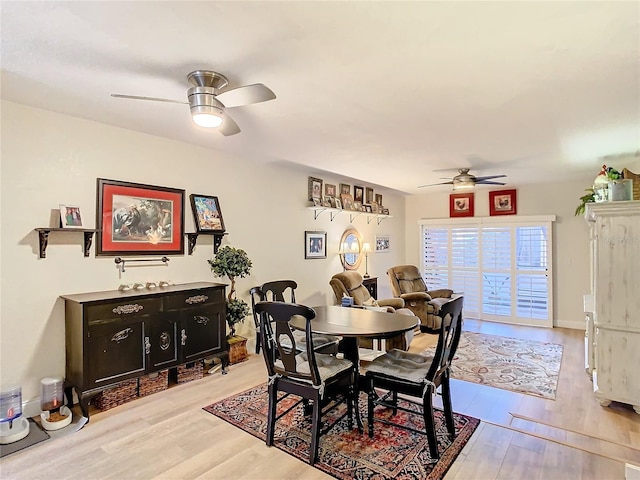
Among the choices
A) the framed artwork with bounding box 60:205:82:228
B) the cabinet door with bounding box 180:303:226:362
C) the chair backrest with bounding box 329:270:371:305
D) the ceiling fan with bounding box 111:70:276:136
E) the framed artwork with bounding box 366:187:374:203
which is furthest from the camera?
the framed artwork with bounding box 366:187:374:203

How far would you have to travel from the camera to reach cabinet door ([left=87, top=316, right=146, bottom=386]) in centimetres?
287

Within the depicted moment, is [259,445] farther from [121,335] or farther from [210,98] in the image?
[210,98]


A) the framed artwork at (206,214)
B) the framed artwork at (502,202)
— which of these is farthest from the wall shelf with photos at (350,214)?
the framed artwork at (502,202)

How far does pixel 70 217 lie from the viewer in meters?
3.03

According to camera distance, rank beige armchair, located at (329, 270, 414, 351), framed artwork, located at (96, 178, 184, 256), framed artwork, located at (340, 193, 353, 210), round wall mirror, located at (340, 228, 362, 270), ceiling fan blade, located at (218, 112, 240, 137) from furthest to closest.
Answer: round wall mirror, located at (340, 228, 362, 270) < framed artwork, located at (340, 193, 353, 210) < beige armchair, located at (329, 270, 414, 351) < framed artwork, located at (96, 178, 184, 256) < ceiling fan blade, located at (218, 112, 240, 137)

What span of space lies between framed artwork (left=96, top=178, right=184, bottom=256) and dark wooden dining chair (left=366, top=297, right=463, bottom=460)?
8.12 ft

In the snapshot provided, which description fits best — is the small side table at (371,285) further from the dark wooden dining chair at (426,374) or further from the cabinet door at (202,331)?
the dark wooden dining chair at (426,374)

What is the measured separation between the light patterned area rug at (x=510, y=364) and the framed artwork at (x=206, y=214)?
3.06m

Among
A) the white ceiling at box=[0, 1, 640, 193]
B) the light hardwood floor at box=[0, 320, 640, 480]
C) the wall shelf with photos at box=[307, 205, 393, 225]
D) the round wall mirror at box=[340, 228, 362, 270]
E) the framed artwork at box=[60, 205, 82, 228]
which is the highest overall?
the white ceiling at box=[0, 1, 640, 193]

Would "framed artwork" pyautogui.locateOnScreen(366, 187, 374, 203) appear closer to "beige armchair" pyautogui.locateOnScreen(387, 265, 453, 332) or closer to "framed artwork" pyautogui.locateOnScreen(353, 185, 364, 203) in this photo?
"framed artwork" pyautogui.locateOnScreen(353, 185, 364, 203)

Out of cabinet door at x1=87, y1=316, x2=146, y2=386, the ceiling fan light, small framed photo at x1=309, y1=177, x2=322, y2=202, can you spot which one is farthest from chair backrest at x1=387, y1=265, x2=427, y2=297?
the ceiling fan light

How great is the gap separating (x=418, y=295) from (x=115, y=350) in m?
4.14

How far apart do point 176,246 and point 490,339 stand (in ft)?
14.8

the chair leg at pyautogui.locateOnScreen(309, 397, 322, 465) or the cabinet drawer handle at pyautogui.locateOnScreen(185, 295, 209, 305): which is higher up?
the cabinet drawer handle at pyautogui.locateOnScreen(185, 295, 209, 305)
